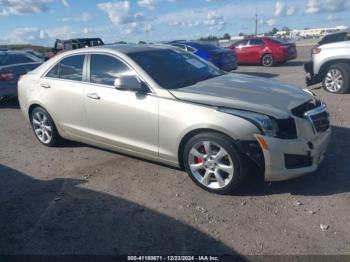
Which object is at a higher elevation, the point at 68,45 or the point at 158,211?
the point at 68,45

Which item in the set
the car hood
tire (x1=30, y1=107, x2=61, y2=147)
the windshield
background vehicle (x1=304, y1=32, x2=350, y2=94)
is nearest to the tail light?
tire (x1=30, y1=107, x2=61, y2=147)

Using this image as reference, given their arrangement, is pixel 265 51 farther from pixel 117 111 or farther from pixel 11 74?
pixel 117 111

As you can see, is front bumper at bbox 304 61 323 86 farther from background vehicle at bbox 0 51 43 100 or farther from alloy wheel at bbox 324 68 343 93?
background vehicle at bbox 0 51 43 100

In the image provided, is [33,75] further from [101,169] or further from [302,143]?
[302,143]

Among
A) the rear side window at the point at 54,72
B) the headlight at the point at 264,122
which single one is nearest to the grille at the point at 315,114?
the headlight at the point at 264,122

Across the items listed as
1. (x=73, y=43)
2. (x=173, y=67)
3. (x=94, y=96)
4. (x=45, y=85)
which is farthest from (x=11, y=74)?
(x=73, y=43)

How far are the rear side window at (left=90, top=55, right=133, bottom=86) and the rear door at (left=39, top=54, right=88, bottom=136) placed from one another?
0.65ft

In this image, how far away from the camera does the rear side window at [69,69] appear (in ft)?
16.8

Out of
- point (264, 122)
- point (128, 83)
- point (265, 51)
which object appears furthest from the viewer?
point (265, 51)

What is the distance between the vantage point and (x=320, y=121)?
4.06 meters

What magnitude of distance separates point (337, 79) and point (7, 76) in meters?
8.97

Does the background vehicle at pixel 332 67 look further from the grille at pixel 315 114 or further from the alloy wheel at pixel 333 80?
the grille at pixel 315 114

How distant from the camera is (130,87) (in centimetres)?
426

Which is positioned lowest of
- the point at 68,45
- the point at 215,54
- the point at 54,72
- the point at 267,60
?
the point at 54,72
